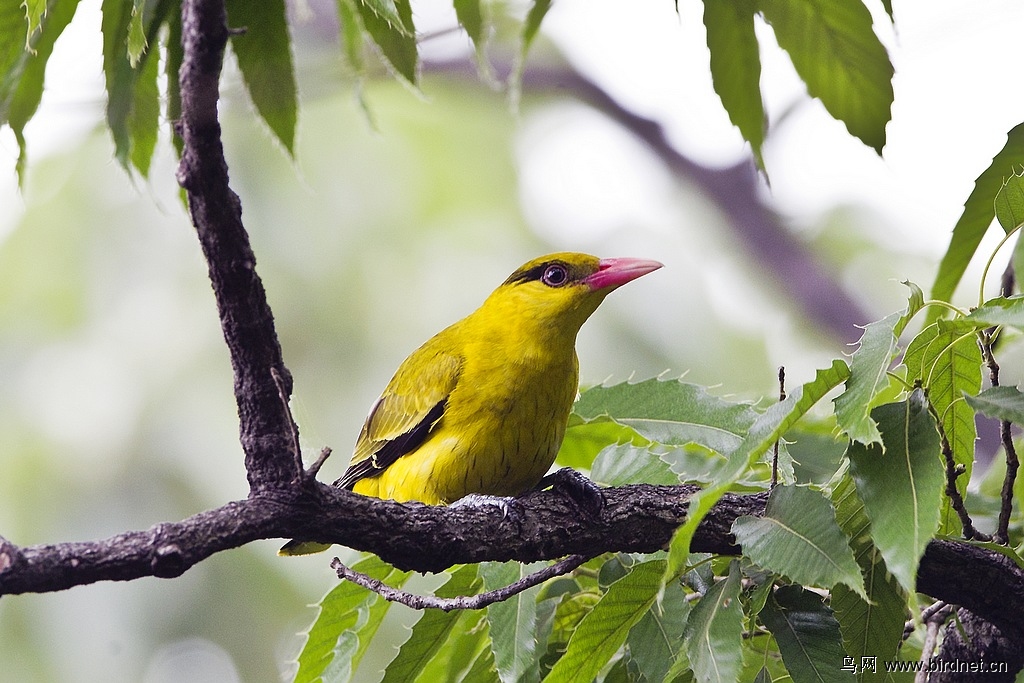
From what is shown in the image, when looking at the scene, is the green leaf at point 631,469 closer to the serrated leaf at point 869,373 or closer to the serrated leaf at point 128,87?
the serrated leaf at point 869,373

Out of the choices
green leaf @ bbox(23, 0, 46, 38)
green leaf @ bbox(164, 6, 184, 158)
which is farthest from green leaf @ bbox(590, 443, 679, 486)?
green leaf @ bbox(23, 0, 46, 38)

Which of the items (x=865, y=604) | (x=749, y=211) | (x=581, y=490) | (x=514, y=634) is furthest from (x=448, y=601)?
(x=749, y=211)

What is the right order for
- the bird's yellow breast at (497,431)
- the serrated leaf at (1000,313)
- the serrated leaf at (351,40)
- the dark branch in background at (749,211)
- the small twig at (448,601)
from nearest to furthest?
the serrated leaf at (1000,313), the small twig at (448,601), the serrated leaf at (351,40), the bird's yellow breast at (497,431), the dark branch in background at (749,211)

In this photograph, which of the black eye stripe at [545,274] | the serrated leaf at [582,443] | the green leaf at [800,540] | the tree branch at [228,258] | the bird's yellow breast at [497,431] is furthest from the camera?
the black eye stripe at [545,274]

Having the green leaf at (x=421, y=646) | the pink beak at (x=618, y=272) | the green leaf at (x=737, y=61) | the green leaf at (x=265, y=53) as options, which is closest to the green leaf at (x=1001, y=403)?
the green leaf at (x=737, y=61)

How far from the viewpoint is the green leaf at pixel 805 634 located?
70.7 inches

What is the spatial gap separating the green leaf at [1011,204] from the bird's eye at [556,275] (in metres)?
1.73

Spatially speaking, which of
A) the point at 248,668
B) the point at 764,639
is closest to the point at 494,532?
the point at 764,639

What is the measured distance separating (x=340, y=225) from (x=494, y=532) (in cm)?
751

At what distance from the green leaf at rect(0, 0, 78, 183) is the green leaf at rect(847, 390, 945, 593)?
156 cm

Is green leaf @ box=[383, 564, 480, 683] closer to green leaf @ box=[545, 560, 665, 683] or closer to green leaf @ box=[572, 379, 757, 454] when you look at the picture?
green leaf @ box=[545, 560, 665, 683]

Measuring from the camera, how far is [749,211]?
29.6 ft

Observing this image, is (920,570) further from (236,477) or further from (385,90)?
(385,90)

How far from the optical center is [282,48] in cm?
180
